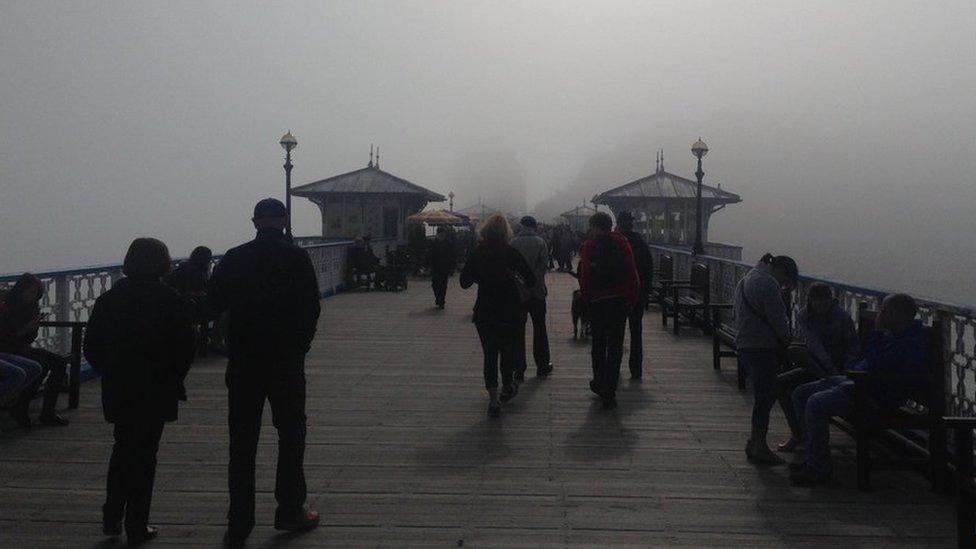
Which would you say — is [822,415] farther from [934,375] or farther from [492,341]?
[492,341]

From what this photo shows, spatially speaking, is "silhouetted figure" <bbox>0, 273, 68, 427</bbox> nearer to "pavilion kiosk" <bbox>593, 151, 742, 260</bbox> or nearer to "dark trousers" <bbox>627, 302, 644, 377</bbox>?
"dark trousers" <bbox>627, 302, 644, 377</bbox>

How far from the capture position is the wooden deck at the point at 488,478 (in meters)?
4.77

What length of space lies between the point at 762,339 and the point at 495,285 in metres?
A: 2.34

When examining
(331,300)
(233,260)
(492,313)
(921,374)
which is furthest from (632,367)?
(331,300)

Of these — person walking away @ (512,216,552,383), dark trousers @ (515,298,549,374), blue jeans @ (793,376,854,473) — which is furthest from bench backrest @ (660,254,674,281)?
blue jeans @ (793,376,854,473)

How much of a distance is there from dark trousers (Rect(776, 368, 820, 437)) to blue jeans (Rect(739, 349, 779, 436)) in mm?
361

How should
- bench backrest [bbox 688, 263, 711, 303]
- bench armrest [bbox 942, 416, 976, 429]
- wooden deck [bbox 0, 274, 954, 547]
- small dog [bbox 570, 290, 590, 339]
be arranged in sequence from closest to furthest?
bench armrest [bbox 942, 416, 976, 429]
wooden deck [bbox 0, 274, 954, 547]
small dog [bbox 570, 290, 590, 339]
bench backrest [bbox 688, 263, 711, 303]

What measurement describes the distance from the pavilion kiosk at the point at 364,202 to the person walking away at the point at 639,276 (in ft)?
93.7

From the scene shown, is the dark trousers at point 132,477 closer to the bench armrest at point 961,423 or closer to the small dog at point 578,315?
the bench armrest at point 961,423

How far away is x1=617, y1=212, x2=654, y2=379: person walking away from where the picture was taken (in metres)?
9.77

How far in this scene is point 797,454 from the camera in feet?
21.5

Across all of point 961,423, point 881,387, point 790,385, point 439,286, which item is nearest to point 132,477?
point 961,423

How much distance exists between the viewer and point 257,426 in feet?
15.4

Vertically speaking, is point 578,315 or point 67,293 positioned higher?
point 67,293
